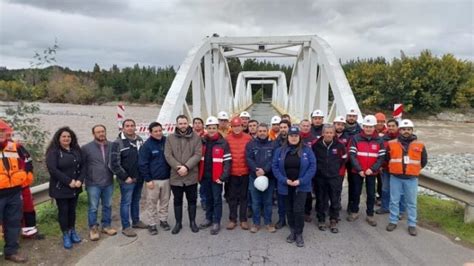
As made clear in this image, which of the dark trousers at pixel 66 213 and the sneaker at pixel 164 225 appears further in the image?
the sneaker at pixel 164 225

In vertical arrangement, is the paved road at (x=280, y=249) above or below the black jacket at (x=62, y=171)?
below

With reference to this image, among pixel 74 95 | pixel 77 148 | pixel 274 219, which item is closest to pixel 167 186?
pixel 77 148

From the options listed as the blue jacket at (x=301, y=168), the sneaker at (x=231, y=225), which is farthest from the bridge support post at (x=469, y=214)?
the sneaker at (x=231, y=225)

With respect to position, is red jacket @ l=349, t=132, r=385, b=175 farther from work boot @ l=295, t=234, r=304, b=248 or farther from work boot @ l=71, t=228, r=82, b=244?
work boot @ l=71, t=228, r=82, b=244

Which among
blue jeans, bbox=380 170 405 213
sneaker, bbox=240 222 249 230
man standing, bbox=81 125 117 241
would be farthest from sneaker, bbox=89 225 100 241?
blue jeans, bbox=380 170 405 213

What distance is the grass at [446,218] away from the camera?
16.9 ft

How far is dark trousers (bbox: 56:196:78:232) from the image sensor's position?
479 centimetres

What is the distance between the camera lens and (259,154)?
17.7ft

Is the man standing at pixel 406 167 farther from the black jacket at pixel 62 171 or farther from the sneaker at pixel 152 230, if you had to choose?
the black jacket at pixel 62 171

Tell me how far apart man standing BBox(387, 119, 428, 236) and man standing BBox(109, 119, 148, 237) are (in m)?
3.57

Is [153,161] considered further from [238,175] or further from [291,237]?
[291,237]

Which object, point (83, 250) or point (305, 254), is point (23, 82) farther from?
point (305, 254)

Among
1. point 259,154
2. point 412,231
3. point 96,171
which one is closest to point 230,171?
point 259,154

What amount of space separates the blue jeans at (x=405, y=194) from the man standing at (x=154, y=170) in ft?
10.5
